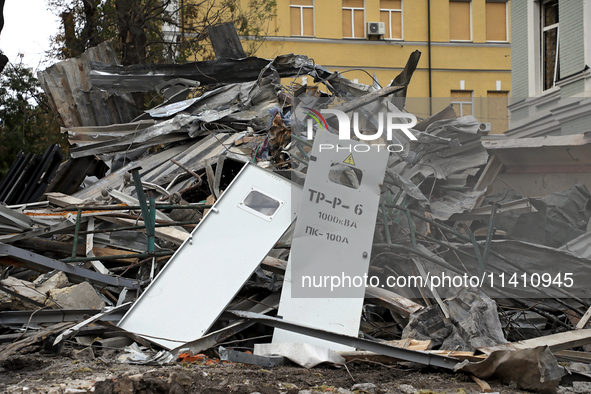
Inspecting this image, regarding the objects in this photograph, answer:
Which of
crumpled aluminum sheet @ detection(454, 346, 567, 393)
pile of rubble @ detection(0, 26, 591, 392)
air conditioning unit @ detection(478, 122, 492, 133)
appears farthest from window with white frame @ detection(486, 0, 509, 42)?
crumpled aluminum sheet @ detection(454, 346, 567, 393)

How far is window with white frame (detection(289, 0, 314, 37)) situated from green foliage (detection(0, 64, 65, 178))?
8931mm

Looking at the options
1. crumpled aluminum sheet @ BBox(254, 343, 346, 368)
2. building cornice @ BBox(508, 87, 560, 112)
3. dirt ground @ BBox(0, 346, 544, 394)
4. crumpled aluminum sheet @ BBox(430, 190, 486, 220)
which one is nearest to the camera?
dirt ground @ BBox(0, 346, 544, 394)

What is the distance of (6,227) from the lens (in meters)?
4.98

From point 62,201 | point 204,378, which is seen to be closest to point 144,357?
point 204,378

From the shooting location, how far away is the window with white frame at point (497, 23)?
814 inches

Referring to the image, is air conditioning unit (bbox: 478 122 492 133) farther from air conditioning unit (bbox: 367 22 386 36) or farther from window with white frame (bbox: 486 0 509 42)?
window with white frame (bbox: 486 0 509 42)

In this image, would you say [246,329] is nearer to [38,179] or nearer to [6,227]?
[6,227]

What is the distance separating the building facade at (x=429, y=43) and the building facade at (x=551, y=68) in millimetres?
7112

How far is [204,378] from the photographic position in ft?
10.2

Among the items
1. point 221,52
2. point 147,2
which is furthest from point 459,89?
point 221,52

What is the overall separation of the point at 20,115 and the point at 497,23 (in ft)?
57.1

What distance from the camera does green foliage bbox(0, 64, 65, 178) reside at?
15.7m

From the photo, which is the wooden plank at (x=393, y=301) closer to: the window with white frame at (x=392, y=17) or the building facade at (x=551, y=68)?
the building facade at (x=551, y=68)

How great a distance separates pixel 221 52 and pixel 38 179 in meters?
3.62
